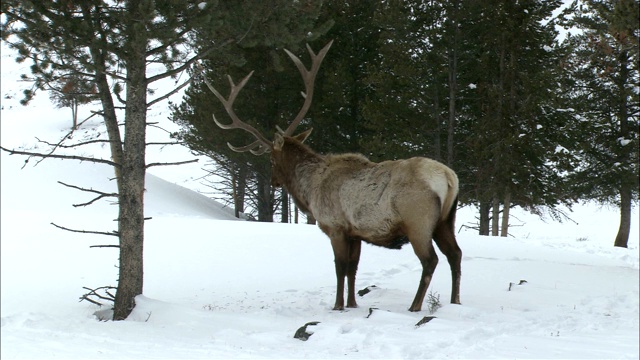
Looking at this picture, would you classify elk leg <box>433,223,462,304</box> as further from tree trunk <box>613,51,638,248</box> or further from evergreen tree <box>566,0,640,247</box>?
evergreen tree <box>566,0,640,247</box>

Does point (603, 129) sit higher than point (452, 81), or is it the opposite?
point (452, 81)

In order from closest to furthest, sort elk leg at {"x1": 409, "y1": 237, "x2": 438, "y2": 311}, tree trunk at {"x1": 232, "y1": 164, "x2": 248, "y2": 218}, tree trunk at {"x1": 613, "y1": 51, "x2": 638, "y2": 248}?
elk leg at {"x1": 409, "y1": 237, "x2": 438, "y2": 311}
tree trunk at {"x1": 613, "y1": 51, "x2": 638, "y2": 248}
tree trunk at {"x1": 232, "y1": 164, "x2": 248, "y2": 218}

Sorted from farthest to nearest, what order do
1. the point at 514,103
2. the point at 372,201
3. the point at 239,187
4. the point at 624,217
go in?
the point at 239,187 → the point at 624,217 → the point at 514,103 → the point at 372,201

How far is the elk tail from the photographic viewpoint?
22.9 feet

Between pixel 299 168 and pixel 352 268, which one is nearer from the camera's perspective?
pixel 352 268

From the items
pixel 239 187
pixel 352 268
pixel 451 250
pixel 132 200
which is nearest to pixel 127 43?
pixel 132 200

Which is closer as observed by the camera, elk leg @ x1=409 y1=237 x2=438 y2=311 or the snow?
the snow

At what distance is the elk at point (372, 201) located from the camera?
270 inches

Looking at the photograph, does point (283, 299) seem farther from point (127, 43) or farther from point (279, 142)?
point (127, 43)

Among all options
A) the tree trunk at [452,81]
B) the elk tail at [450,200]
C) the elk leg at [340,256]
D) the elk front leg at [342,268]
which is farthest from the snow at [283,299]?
the tree trunk at [452,81]

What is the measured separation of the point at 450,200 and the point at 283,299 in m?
2.82

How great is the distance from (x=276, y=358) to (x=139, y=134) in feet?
11.7

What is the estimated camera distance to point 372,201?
723 cm

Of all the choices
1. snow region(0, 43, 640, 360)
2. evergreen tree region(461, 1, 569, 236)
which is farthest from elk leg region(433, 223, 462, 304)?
evergreen tree region(461, 1, 569, 236)
